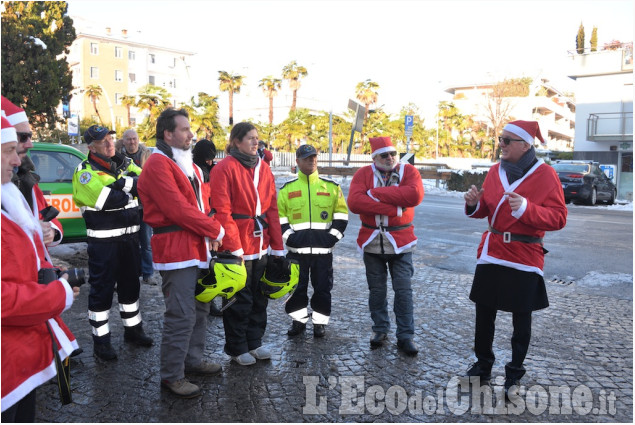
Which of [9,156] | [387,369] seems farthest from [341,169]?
[9,156]

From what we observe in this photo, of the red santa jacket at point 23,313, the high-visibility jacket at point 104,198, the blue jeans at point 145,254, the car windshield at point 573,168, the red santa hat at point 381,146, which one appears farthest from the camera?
the car windshield at point 573,168

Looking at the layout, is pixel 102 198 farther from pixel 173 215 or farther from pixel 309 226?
pixel 309 226

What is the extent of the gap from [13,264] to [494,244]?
314 cm

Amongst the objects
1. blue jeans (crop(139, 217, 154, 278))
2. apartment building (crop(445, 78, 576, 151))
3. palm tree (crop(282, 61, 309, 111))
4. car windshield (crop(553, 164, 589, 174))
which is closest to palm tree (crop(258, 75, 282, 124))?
palm tree (crop(282, 61, 309, 111))

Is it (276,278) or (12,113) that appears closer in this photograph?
(12,113)

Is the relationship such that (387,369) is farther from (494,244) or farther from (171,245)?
(171,245)

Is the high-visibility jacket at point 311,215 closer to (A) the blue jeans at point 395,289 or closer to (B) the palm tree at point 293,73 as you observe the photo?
(A) the blue jeans at point 395,289

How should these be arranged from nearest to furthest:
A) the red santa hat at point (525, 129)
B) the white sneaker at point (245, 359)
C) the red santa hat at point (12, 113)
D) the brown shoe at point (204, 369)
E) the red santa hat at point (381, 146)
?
the red santa hat at point (12, 113) < the red santa hat at point (525, 129) < the brown shoe at point (204, 369) < the white sneaker at point (245, 359) < the red santa hat at point (381, 146)

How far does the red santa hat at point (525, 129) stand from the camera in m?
3.93

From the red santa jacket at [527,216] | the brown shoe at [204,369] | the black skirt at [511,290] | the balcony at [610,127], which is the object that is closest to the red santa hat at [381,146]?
the red santa jacket at [527,216]

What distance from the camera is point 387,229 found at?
16.2 feet

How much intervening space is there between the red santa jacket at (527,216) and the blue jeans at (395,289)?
1043 millimetres

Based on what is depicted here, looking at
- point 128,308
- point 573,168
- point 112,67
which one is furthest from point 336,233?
point 112,67

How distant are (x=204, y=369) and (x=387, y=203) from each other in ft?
7.02
